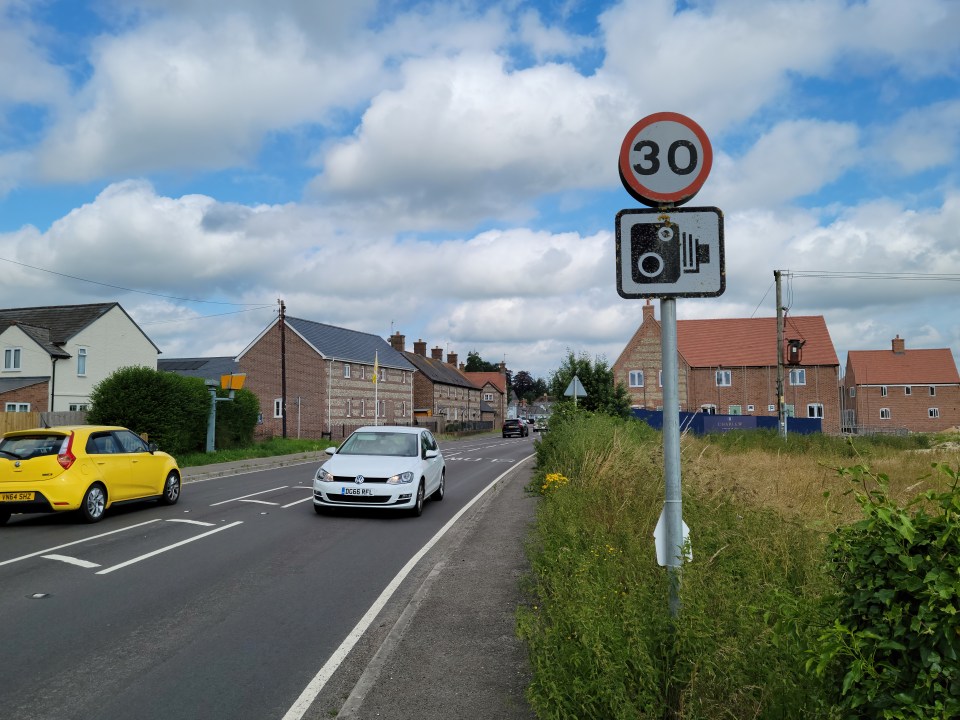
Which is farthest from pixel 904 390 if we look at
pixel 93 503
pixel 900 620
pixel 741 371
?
pixel 900 620

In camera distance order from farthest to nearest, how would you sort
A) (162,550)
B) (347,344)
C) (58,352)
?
1. (347,344)
2. (58,352)
3. (162,550)

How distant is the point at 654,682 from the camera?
3.62 m

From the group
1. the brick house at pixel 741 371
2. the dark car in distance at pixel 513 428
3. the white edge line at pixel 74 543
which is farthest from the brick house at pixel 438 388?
the white edge line at pixel 74 543

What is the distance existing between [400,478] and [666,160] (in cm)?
943

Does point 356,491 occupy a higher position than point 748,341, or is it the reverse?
point 748,341

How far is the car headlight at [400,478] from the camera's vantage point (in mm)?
12789

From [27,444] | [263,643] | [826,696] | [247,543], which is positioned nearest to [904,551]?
[826,696]

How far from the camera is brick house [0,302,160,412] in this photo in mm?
41562

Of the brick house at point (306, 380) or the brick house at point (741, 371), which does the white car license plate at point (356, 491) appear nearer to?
the brick house at point (306, 380)

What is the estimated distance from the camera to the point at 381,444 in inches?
569

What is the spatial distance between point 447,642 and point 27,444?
9610 mm

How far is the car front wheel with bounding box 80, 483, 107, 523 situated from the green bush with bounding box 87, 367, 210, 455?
42.9 feet

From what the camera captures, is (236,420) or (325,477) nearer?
(325,477)

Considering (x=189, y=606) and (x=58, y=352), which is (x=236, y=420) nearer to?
(x=58, y=352)
